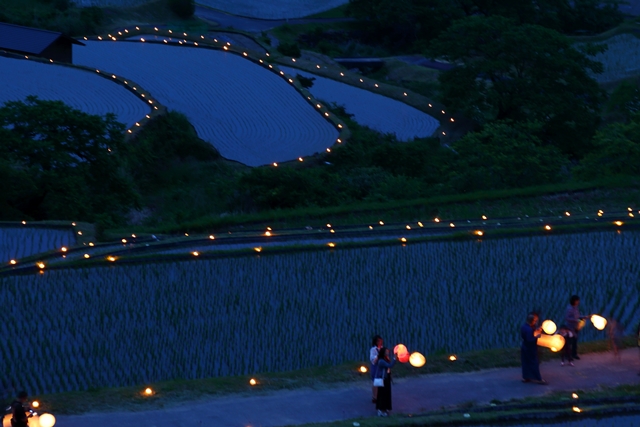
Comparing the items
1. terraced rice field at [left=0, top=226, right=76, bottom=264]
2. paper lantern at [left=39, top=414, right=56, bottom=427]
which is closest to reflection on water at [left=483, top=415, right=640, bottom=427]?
paper lantern at [left=39, top=414, right=56, bottom=427]

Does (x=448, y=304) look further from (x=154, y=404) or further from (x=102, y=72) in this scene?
(x=102, y=72)

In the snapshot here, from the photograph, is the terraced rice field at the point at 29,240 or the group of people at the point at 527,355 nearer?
the group of people at the point at 527,355

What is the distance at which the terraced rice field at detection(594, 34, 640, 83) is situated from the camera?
49.9 metres

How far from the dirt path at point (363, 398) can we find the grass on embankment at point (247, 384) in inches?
5.4

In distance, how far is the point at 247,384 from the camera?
41.5 ft

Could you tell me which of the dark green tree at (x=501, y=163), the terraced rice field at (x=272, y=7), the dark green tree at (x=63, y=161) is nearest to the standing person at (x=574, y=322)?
the dark green tree at (x=63, y=161)

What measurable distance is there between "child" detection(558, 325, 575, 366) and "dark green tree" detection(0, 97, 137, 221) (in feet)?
39.4

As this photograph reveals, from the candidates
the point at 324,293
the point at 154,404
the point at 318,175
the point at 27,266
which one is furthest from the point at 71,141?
the point at 154,404

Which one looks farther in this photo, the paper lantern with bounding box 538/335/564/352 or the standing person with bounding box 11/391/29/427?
the paper lantern with bounding box 538/335/564/352

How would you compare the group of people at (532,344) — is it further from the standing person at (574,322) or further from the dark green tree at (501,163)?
the dark green tree at (501,163)

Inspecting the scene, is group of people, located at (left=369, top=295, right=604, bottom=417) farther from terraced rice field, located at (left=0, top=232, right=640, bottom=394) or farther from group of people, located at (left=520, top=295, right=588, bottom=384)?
terraced rice field, located at (left=0, top=232, right=640, bottom=394)

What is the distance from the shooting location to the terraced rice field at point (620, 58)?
4991cm

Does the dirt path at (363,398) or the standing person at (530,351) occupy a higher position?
the standing person at (530,351)

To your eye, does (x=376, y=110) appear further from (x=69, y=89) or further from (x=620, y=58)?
(x=620, y=58)
